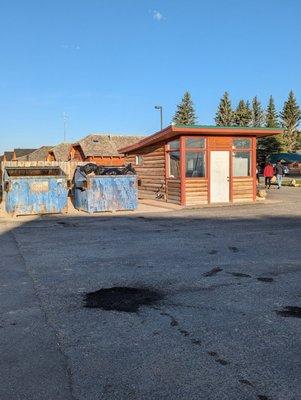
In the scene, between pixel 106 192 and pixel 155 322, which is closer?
pixel 155 322

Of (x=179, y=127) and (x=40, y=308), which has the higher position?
(x=179, y=127)

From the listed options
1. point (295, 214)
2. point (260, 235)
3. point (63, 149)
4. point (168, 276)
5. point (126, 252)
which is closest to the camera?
point (168, 276)

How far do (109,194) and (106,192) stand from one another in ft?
0.47

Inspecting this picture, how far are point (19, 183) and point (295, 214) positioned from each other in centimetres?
951

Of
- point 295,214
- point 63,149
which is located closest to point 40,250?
point 295,214

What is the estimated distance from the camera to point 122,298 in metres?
5.95

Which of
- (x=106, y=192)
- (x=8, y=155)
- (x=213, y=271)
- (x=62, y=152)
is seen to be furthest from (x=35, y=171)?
(x=8, y=155)

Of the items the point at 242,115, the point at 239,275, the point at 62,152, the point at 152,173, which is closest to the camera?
the point at 239,275

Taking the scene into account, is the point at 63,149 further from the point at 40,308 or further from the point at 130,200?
the point at 40,308

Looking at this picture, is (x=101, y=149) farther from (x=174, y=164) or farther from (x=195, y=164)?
(x=195, y=164)

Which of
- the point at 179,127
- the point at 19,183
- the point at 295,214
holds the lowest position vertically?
the point at 295,214

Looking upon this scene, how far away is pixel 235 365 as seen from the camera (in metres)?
3.94

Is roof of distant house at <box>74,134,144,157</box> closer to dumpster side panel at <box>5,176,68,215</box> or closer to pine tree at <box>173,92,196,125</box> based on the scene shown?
dumpster side panel at <box>5,176,68,215</box>

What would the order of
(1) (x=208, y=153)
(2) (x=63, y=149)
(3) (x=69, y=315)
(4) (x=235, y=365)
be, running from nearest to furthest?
1. (4) (x=235, y=365)
2. (3) (x=69, y=315)
3. (1) (x=208, y=153)
4. (2) (x=63, y=149)
